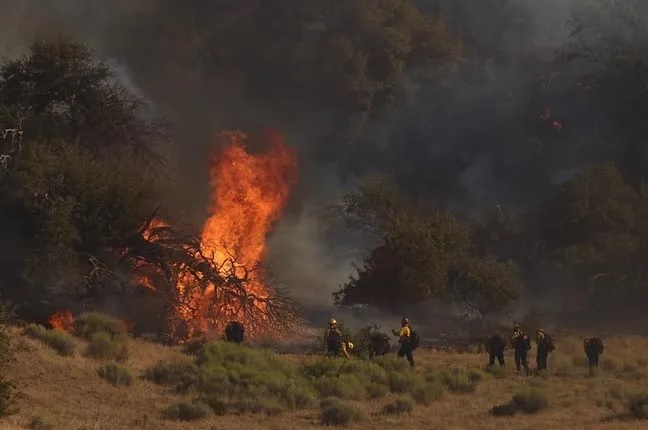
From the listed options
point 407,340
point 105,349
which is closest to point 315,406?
point 407,340

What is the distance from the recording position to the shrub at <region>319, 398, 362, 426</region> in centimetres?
1688

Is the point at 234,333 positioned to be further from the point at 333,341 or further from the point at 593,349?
the point at 593,349

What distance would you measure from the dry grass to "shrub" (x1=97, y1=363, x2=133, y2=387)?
0.20m

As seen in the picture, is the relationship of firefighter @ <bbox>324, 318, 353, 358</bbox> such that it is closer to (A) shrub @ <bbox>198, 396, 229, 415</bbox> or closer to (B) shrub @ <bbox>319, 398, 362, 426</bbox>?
(A) shrub @ <bbox>198, 396, 229, 415</bbox>

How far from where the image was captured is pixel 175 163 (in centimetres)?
4666

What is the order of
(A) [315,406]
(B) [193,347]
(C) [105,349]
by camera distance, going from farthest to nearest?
(B) [193,347] < (C) [105,349] < (A) [315,406]

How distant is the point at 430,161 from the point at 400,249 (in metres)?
19.7

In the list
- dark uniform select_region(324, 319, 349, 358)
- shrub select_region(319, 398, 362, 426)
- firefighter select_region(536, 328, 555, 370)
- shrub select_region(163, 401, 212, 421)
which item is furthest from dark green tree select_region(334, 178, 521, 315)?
shrub select_region(163, 401, 212, 421)

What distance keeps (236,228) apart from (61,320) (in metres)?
9.20

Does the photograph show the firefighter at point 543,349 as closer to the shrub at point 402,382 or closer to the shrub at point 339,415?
the shrub at point 402,382

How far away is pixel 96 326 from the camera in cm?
2469

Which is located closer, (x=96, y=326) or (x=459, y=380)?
(x=459, y=380)

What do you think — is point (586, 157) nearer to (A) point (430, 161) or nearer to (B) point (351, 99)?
(A) point (430, 161)

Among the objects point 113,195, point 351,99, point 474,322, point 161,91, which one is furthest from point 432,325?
point 161,91
